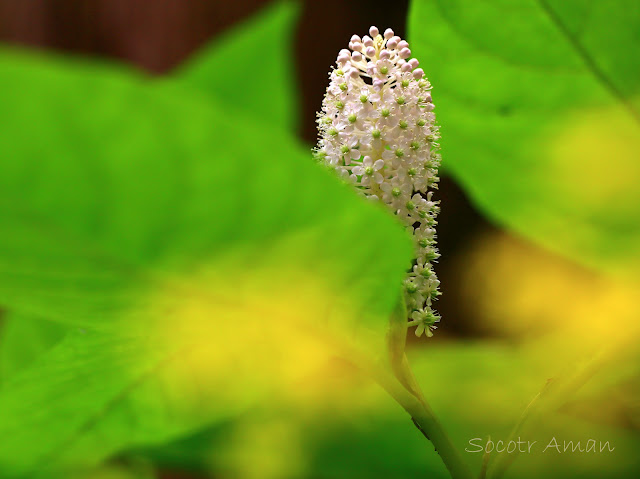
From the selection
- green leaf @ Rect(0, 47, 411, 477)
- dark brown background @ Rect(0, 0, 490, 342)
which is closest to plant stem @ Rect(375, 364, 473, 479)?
green leaf @ Rect(0, 47, 411, 477)

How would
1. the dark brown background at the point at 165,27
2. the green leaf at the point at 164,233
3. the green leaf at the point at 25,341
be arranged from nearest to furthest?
the green leaf at the point at 164,233
the green leaf at the point at 25,341
the dark brown background at the point at 165,27

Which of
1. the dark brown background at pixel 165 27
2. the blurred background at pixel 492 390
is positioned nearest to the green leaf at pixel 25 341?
the blurred background at pixel 492 390

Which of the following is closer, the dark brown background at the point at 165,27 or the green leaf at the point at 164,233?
the green leaf at the point at 164,233

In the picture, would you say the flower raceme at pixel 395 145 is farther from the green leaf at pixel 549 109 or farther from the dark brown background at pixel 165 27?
the dark brown background at pixel 165 27

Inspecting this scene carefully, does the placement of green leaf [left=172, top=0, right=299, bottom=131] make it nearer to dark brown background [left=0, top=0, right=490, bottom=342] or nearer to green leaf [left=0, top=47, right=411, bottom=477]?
green leaf [left=0, top=47, right=411, bottom=477]

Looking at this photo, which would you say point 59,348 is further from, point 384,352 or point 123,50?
point 123,50

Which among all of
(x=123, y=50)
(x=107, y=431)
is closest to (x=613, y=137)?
(x=107, y=431)

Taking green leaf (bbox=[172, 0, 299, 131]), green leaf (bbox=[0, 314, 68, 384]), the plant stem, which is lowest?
green leaf (bbox=[0, 314, 68, 384])
